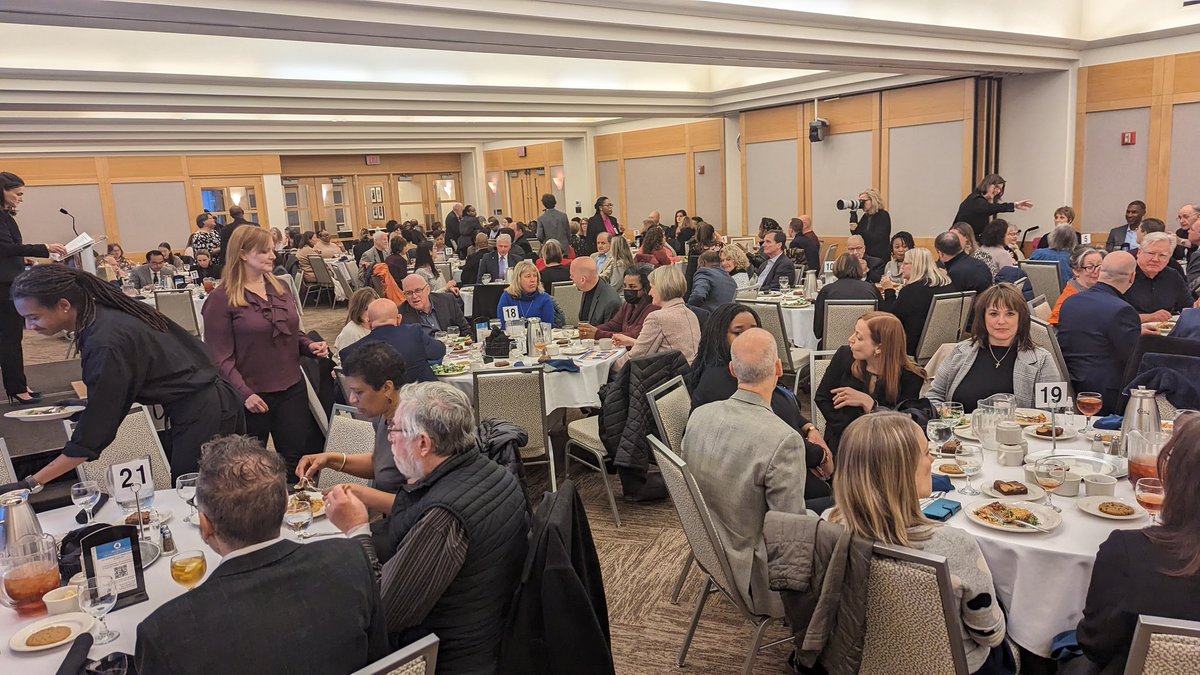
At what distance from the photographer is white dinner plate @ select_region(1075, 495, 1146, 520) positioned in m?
2.36

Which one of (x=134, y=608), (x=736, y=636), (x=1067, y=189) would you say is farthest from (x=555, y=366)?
(x=1067, y=189)

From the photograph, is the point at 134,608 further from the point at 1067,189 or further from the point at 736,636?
the point at 1067,189

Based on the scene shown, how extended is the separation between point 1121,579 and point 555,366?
3.57 meters

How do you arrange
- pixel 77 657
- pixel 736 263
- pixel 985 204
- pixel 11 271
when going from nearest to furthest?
1. pixel 77 657
2. pixel 11 271
3. pixel 736 263
4. pixel 985 204

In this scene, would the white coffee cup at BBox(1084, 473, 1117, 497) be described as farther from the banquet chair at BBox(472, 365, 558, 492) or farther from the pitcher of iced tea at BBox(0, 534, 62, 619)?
the pitcher of iced tea at BBox(0, 534, 62, 619)

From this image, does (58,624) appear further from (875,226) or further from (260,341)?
(875,226)

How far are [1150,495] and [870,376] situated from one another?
4.39ft

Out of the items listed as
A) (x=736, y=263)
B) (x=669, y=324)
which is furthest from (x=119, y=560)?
(x=736, y=263)

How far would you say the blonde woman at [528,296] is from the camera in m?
6.10

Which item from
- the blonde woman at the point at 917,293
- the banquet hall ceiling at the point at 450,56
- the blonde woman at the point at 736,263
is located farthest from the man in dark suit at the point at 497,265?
the blonde woman at the point at 917,293

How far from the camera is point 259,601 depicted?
5.17 feet

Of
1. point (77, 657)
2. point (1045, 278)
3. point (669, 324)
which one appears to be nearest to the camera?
point (77, 657)

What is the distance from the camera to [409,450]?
222 cm

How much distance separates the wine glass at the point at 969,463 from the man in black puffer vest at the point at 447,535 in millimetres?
1554
